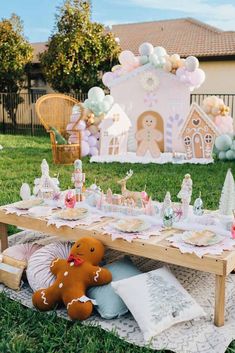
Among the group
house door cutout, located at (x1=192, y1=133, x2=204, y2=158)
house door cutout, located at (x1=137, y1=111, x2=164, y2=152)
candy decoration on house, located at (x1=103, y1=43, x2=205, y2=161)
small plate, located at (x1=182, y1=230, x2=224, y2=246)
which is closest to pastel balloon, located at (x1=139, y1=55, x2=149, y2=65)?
candy decoration on house, located at (x1=103, y1=43, x2=205, y2=161)

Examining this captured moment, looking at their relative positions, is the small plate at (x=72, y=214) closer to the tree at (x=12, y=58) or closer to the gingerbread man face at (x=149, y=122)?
the gingerbread man face at (x=149, y=122)

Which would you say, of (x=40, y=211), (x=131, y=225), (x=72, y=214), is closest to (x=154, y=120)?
(x=40, y=211)

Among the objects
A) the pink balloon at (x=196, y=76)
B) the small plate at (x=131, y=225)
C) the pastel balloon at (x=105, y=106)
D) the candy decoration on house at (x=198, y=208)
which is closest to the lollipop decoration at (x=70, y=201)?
the small plate at (x=131, y=225)

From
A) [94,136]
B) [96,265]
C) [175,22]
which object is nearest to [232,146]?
[94,136]

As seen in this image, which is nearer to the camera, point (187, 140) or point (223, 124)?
point (187, 140)

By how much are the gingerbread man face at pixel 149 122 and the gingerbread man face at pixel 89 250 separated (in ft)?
24.3

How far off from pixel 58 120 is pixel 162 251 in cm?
846

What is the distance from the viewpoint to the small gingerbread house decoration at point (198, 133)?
948 centimetres

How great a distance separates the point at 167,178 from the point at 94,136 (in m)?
3.30

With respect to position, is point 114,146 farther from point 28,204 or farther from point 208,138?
point 28,204

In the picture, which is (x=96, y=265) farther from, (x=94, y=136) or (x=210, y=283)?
(x=94, y=136)

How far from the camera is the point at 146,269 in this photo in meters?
3.81

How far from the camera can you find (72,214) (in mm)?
3799

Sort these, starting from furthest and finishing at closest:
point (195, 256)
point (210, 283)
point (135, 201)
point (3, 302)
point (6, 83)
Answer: point (6, 83) → point (135, 201) → point (210, 283) → point (3, 302) → point (195, 256)
